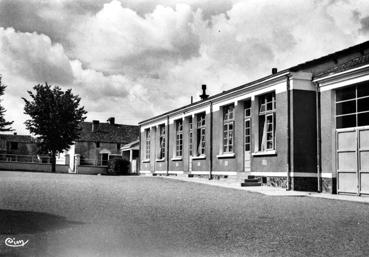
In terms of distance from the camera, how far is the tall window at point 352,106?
49.1 feet

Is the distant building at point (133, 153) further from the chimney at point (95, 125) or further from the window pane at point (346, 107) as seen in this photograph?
the window pane at point (346, 107)

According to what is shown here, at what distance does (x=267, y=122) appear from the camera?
19.1 meters

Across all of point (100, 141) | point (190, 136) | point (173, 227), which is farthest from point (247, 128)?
point (100, 141)

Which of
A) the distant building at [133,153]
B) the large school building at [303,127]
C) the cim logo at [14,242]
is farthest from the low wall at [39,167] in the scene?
the cim logo at [14,242]

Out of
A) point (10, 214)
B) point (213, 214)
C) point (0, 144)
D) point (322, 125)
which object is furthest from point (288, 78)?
point (0, 144)

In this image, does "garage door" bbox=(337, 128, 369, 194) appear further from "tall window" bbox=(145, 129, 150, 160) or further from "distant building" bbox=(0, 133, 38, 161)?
"distant building" bbox=(0, 133, 38, 161)

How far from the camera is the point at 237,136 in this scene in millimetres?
21406

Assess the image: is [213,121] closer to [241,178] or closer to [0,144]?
[241,178]

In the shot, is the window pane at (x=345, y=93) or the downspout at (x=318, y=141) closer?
the window pane at (x=345, y=93)

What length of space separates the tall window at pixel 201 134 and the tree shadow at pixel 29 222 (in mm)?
17795

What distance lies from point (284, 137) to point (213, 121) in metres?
6.83

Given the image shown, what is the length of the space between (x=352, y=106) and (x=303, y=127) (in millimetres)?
2207

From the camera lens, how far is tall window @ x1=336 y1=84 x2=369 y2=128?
14953mm

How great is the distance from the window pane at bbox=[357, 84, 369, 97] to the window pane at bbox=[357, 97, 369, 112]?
0.17 metres
